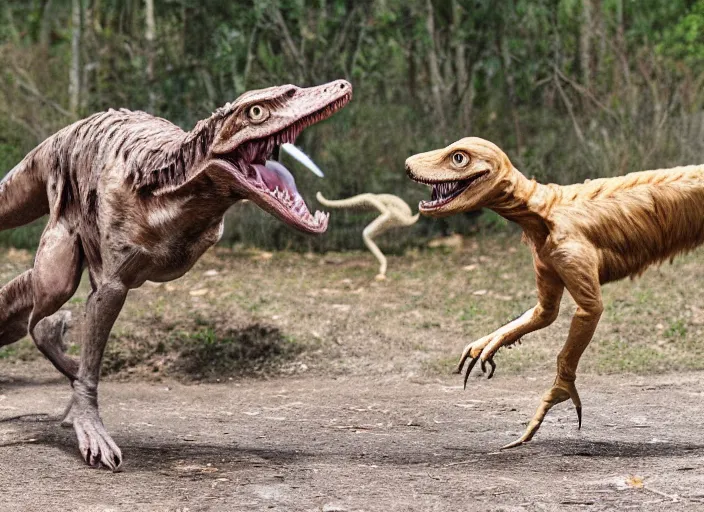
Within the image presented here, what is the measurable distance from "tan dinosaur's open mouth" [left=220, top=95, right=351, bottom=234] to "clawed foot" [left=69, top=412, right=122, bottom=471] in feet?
3.97

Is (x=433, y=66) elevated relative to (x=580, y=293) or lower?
elevated

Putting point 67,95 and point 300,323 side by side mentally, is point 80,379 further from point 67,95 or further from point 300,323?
point 67,95

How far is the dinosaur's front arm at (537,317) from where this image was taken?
14.0 ft

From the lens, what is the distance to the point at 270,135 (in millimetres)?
3986

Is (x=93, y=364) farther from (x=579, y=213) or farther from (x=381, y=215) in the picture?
(x=381, y=215)

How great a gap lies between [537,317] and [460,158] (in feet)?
2.67

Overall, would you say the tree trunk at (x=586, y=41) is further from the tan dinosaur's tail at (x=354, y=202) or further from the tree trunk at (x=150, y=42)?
the tree trunk at (x=150, y=42)

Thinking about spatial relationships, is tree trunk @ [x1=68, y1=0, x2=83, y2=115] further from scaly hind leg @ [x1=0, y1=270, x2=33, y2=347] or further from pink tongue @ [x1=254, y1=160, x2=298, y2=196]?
pink tongue @ [x1=254, y1=160, x2=298, y2=196]

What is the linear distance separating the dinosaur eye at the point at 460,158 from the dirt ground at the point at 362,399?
1.26 m

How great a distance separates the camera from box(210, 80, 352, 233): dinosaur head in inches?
155

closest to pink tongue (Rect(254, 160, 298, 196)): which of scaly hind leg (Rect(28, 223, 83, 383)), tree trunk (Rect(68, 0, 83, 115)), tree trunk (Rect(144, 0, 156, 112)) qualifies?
scaly hind leg (Rect(28, 223, 83, 383))

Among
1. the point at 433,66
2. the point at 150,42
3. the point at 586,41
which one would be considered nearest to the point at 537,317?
the point at 433,66

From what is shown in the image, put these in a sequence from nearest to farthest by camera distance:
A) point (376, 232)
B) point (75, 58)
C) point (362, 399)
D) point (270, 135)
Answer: point (270, 135) < point (362, 399) < point (376, 232) < point (75, 58)

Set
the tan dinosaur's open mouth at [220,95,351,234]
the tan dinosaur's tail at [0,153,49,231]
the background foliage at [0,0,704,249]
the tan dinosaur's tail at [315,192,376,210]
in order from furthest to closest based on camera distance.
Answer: the background foliage at [0,0,704,249] < the tan dinosaur's tail at [315,192,376,210] < the tan dinosaur's tail at [0,153,49,231] < the tan dinosaur's open mouth at [220,95,351,234]
